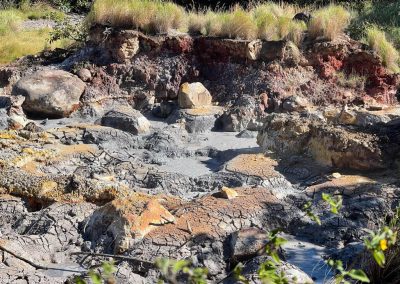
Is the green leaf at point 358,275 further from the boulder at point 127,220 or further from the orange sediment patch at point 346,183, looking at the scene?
the orange sediment patch at point 346,183

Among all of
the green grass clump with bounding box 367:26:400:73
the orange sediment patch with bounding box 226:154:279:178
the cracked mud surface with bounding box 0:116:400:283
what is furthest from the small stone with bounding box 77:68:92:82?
the green grass clump with bounding box 367:26:400:73

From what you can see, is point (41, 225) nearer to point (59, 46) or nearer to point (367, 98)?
point (367, 98)

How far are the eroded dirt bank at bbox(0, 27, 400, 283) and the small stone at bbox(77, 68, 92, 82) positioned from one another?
Result: 0.8 inches

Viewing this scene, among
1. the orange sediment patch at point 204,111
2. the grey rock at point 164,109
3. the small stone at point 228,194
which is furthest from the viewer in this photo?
the grey rock at point 164,109

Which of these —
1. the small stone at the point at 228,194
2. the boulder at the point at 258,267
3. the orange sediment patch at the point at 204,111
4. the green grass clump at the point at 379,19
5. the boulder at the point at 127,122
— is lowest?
the orange sediment patch at the point at 204,111

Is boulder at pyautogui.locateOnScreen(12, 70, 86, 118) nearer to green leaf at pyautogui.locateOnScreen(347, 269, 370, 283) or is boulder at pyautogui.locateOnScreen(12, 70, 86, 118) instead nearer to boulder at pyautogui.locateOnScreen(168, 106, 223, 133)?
boulder at pyautogui.locateOnScreen(168, 106, 223, 133)

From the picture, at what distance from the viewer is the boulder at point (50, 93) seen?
355 inches

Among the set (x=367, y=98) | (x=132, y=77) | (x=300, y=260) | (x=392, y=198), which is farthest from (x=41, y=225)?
(x=367, y=98)

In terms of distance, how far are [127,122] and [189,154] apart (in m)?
1.23

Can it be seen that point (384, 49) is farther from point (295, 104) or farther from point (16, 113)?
point (16, 113)

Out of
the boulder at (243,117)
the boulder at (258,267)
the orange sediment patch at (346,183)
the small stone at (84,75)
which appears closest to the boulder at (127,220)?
the boulder at (258,267)

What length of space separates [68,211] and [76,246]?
19.5 inches

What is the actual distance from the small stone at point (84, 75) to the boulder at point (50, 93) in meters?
0.28

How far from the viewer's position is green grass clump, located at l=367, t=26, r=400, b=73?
392 inches
